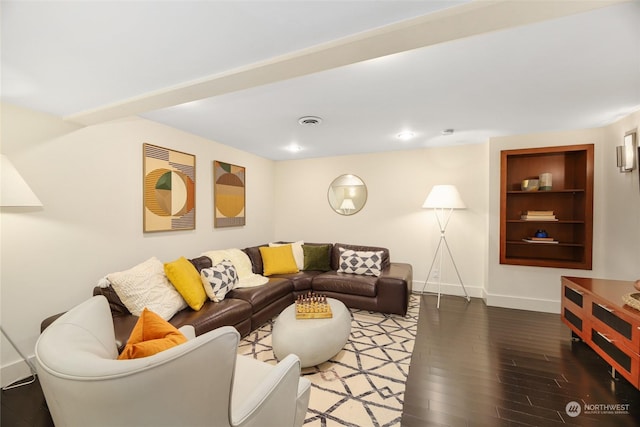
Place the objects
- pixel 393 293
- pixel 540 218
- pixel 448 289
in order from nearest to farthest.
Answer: pixel 393 293, pixel 540 218, pixel 448 289

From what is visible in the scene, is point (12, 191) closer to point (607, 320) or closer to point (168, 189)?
point (168, 189)

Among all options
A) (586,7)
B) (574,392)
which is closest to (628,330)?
(574,392)

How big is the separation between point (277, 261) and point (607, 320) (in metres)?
3.52

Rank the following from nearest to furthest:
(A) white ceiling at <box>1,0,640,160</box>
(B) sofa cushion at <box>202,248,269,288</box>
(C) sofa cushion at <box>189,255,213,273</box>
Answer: (A) white ceiling at <box>1,0,640,160</box>, (C) sofa cushion at <box>189,255,213,273</box>, (B) sofa cushion at <box>202,248,269,288</box>

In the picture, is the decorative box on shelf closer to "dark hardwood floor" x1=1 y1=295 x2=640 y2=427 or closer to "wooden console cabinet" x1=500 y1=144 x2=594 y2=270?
"dark hardwood floor" x1=1 y1=295 x2=640 y2=427

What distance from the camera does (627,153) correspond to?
2715mm

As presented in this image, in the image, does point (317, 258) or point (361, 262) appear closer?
point (361, 262)

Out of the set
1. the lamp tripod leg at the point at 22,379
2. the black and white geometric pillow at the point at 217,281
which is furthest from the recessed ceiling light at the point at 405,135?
the lamp tripod leg at the point at 22,379

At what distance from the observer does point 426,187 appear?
430cm

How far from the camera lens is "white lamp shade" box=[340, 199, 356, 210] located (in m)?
4.75

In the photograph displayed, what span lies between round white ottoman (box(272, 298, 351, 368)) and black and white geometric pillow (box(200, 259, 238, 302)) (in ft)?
2.68

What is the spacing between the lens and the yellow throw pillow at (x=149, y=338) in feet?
3.47

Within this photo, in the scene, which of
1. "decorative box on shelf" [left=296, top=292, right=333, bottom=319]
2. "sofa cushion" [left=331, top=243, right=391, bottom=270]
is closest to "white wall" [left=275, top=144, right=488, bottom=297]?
"sofa cushion" [left=331, top=243, right=391, bottom=270]

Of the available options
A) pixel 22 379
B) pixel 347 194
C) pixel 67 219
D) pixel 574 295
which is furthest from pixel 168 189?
pixel 574 295
